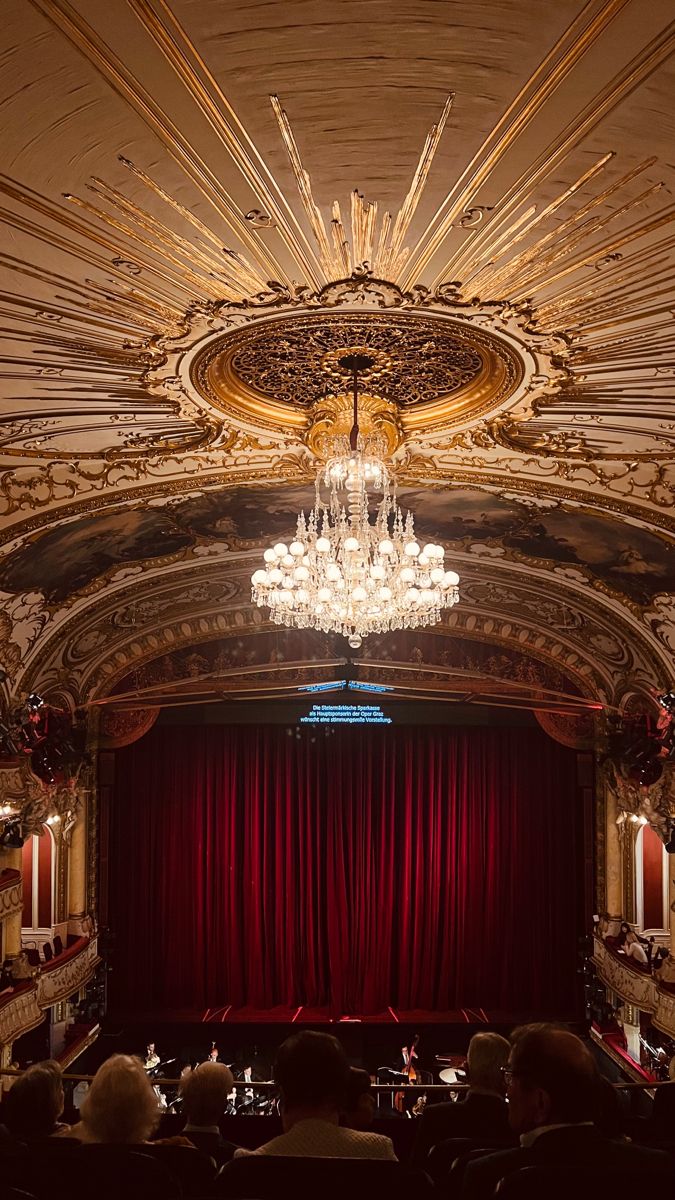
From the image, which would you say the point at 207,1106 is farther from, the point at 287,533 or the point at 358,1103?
the point at 287,533

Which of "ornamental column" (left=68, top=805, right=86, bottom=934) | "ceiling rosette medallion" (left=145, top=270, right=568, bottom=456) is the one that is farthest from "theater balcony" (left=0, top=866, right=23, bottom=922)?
"ceiling rosette medallion" (left=145, top=270, right=568, bottom=456)

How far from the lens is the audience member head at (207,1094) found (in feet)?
16.6

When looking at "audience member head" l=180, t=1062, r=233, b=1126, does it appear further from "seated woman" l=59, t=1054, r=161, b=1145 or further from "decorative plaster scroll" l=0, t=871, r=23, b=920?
"decorative plaster scroll" l=0, t=871, r=23, b=920

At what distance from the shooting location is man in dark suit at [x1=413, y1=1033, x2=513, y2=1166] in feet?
17.1

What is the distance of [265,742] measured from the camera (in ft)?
63.9

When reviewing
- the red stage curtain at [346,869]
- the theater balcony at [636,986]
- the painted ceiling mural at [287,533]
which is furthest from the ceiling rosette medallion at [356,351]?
the red stage curtain at [346,869]

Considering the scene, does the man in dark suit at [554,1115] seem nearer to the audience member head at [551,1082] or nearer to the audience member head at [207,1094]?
the audience member head at [551,1082]

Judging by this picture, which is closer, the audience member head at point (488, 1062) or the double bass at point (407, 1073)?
the audience member head at point (488, 1062)

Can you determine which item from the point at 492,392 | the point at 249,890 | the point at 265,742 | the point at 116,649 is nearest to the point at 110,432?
the point at 492,392

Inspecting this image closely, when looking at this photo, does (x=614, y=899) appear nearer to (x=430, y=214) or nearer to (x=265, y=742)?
(x=265, y=742)

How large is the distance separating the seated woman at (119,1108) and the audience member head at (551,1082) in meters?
1.68

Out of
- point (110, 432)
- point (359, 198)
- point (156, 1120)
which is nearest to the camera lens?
point (156, 1120)

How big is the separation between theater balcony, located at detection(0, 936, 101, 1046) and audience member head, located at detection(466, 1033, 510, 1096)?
949 cm

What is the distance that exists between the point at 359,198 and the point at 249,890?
16349 mm
